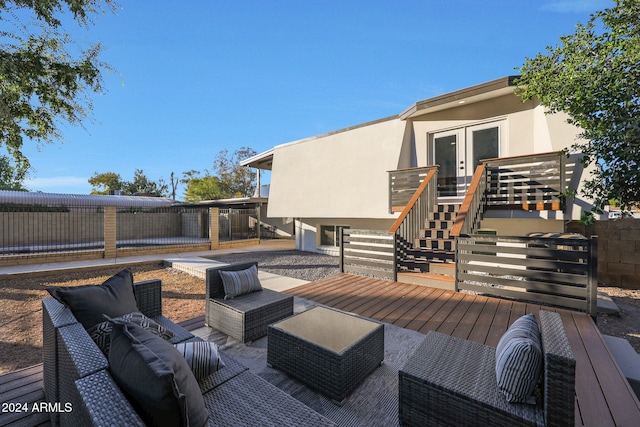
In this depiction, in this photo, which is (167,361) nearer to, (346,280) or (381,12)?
(346,280)

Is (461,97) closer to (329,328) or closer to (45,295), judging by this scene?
(329,328)

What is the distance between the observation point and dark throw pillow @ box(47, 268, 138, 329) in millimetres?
2195

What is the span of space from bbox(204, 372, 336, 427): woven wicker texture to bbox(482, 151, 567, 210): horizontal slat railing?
716 cm

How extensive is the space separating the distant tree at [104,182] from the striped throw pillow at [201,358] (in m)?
34.5

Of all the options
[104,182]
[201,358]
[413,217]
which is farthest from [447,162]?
[104,182]

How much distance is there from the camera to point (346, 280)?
6.21 m

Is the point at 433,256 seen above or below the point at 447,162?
below

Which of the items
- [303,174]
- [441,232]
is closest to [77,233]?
[303,174]

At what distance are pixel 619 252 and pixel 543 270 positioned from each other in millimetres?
4704

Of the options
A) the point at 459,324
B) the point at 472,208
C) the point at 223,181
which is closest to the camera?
the point at 459,324

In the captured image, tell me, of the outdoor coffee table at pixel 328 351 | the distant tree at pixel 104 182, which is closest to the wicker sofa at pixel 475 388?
the outdoor coffee table at pixel 328 351

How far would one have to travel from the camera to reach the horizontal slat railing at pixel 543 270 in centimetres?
408

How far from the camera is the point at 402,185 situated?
8.84 meters

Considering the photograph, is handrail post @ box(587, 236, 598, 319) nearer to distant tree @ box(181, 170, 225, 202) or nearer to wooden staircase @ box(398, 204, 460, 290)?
wooden staircase @ box(398, 204, 460, 290)
